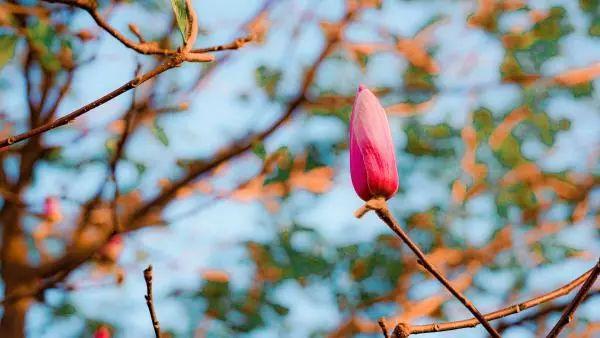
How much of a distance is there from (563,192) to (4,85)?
206 centimetres

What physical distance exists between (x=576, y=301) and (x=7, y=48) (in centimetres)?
127

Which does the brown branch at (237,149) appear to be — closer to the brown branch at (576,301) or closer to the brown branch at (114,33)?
the brown branch at (114,33)

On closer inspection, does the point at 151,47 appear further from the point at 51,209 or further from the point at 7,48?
the point at 51,209

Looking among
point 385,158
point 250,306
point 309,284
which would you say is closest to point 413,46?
point 309,284

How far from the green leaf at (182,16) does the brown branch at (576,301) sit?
361mm

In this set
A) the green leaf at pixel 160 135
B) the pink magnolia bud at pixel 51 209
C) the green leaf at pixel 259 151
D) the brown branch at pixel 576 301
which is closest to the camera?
the brown branch at pixel 576 301

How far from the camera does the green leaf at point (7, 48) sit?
1419 mm

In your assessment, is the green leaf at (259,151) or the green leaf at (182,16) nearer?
the green leaf at (182,16)

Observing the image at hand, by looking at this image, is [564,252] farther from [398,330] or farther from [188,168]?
[398,330]

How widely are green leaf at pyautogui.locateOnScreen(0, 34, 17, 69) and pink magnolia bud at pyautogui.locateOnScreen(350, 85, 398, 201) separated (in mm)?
1074

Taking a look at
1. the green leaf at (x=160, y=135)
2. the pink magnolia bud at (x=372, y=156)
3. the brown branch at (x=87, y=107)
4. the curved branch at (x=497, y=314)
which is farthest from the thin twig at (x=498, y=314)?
the green leaf at (x=160, y=135)

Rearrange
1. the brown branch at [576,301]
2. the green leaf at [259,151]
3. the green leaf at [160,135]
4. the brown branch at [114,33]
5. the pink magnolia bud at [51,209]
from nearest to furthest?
the brown branch at [576,301]
the brown branch at [114,33]
the green leaf at [160,135]
the green leaf at [259,151]
the pink magnolia bud at [51,209]

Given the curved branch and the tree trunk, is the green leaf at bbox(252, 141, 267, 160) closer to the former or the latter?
the tree trunk

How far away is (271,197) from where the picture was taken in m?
2.50
